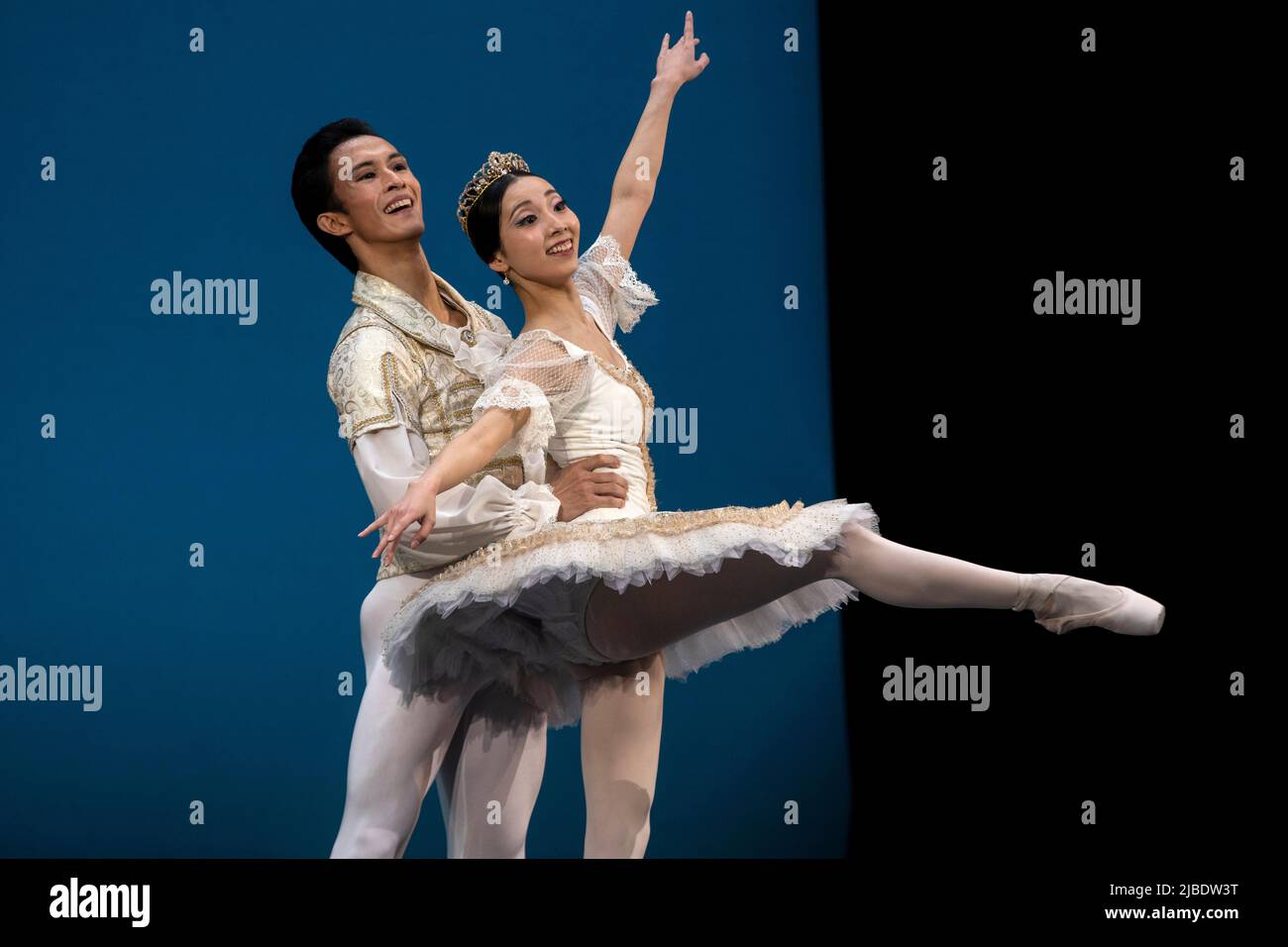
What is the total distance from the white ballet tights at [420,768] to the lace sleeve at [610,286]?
2.14 feet

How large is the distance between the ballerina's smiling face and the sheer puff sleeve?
5.0 inches

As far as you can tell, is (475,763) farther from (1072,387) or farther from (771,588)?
(1072,387)

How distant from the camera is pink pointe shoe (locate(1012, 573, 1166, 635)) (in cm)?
240

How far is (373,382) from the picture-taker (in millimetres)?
2752

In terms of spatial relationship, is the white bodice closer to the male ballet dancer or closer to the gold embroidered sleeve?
the male ballet dancer

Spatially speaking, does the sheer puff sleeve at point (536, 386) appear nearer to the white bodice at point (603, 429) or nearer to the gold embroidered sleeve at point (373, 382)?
the white bodice at point (603, 429)

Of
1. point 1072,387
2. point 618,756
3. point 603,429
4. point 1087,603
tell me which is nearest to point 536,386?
point 603,429

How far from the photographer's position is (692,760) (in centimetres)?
454

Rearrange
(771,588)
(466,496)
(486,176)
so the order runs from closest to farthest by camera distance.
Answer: (771,588)
(466,496)
(486,176)

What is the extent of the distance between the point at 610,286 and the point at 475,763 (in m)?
0.95

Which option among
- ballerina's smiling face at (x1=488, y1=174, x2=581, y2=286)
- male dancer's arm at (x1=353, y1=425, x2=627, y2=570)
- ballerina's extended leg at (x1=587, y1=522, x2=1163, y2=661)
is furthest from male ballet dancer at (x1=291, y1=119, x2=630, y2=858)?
ballerina's extended leg at (x1=587, y1=522, x2=1163, y2=661)

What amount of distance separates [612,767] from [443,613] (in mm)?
465

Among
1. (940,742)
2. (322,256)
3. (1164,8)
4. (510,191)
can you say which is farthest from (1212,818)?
(322,256)

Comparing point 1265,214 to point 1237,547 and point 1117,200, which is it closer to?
point 1117,200
